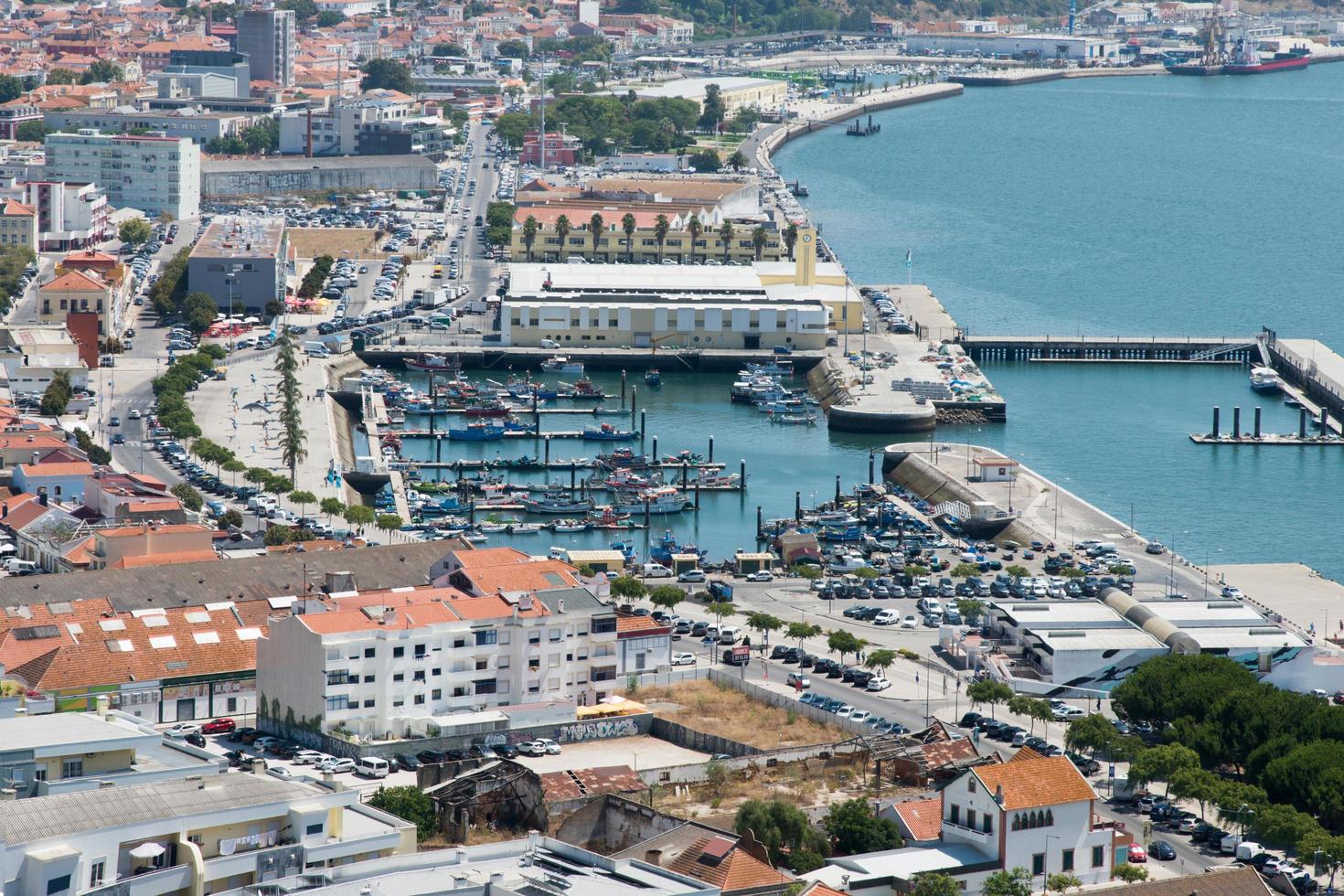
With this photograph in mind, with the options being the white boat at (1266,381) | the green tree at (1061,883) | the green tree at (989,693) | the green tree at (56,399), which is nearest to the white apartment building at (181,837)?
the green tree at (1061,883)

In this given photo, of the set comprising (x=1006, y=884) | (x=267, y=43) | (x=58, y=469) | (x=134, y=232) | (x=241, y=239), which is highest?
(x=267, y=43)

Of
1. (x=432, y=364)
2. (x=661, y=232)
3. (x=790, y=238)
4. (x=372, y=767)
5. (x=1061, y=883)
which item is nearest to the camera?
(x=1061, y=883)

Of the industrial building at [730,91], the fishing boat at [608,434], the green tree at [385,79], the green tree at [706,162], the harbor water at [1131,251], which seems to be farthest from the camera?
the industrial building at [730,91]

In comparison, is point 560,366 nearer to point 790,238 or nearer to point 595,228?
point 595,228

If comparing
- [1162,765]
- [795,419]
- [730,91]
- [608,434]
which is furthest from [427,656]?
[730,91]

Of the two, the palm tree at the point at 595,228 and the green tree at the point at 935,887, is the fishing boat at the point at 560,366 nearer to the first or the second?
the palm tree at the point at 595,228

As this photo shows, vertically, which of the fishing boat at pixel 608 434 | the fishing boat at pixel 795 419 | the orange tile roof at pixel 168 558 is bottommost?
the fishing boat at pixel 795 419
